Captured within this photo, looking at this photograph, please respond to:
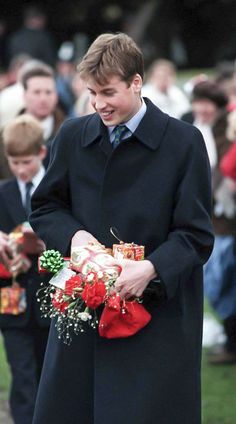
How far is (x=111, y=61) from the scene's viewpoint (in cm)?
489

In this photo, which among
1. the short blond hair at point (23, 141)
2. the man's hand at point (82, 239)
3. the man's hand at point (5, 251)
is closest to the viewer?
the man's hand at point (82, 239)

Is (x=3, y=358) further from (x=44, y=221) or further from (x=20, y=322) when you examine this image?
Answer: (x=44, y=221)

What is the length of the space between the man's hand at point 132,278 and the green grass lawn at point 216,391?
2810 millimetres

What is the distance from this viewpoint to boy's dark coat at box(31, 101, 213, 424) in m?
4.99

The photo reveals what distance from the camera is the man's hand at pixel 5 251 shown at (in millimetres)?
6535

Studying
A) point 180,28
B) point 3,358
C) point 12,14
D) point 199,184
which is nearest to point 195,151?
point 199,184

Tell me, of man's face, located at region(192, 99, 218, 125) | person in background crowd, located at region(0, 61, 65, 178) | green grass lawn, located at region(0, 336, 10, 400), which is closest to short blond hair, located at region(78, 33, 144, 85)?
green grass lawn, located at region(0, 336, 10, 400)

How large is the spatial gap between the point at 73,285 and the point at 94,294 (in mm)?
145

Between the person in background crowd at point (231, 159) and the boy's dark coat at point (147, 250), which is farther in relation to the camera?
the person in background crowd at point (231, 159)

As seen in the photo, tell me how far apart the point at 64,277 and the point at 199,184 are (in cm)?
67

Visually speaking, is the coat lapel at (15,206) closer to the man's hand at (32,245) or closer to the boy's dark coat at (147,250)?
the man's hand at (32,245)

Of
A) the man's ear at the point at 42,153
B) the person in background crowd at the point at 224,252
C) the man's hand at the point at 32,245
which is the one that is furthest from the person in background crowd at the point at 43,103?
the man's hand at the point at 32,245

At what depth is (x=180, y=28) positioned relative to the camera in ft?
85.3

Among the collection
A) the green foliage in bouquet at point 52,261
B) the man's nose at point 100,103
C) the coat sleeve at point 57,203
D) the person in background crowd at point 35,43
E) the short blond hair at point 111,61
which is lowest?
the green foliage in bouquet at point 52,261
